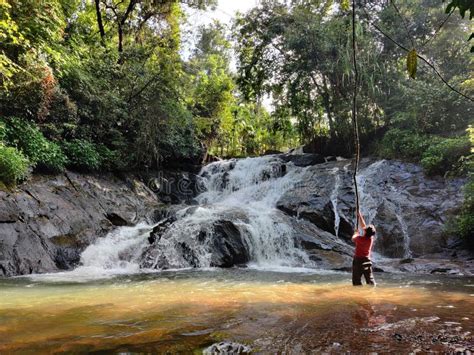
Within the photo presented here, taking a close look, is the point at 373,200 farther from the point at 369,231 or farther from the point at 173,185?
the point at 173,185

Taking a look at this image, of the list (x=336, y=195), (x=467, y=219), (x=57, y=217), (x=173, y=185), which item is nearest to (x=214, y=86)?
(x=173, y=185)

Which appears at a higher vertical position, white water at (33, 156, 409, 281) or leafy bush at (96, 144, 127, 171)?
leafy bush at (96, 144, 127, 171)

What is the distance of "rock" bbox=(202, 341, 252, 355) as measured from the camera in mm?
3385

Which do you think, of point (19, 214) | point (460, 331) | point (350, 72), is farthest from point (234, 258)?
point (350, 72)

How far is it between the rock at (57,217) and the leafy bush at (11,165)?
0.43 meters

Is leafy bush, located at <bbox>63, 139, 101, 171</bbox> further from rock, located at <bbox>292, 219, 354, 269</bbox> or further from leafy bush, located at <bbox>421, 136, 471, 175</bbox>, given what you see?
leafy bush, located at <bbox>421, 136, 471, 175</bbox>

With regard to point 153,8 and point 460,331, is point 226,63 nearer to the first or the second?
point 153,8

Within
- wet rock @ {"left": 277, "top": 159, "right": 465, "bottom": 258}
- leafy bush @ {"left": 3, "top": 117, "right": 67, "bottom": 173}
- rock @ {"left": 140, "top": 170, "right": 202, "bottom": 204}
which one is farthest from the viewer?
rock @ {"left": 140, "top": 170, "right": 202, "bottom": 204}

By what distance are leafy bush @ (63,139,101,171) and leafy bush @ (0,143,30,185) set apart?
2.81m

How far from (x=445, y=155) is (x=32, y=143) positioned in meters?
14.4

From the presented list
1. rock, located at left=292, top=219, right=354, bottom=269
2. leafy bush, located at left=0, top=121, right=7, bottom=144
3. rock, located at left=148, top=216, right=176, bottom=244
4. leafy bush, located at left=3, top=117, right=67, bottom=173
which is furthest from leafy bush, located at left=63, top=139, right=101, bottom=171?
rock, located at left=292, top=219, right=354, bottom=269

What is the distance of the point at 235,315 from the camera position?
4.85 meters

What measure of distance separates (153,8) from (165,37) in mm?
1763

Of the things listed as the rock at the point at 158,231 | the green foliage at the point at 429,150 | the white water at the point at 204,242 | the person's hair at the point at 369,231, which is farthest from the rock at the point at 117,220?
the green foliage at the point at 429,150
